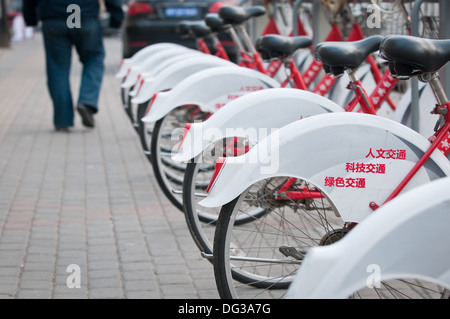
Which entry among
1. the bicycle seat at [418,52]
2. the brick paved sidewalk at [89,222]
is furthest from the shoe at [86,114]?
the bicycle seat at [418,52]

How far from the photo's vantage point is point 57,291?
381 cm

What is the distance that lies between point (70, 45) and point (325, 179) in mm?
6235

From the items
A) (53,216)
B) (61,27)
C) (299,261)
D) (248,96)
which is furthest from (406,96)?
(61,27)

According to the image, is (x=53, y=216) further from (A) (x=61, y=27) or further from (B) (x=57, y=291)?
(A) (x=61, y=27)

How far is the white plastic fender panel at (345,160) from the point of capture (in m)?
2.80

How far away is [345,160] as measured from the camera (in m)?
2.81

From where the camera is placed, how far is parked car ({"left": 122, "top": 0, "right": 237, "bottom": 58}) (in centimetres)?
1307

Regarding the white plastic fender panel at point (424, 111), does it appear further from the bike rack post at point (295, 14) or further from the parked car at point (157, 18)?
the parked car at point (157, 18)

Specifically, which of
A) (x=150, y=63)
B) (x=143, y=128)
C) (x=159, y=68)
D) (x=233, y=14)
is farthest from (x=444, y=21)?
(x=150, y=63)

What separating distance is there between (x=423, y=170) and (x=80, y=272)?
6.48 feet

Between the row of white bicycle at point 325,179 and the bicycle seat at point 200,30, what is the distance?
2499 millimetres

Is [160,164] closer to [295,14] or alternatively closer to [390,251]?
[295,14]

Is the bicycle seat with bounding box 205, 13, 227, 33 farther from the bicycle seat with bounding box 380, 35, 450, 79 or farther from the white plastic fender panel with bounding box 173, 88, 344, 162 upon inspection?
the bicycle seat with bounding box 380, 35, 450, 79

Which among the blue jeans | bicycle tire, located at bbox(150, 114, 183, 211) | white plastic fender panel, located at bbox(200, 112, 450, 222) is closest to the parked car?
the blue jeans
